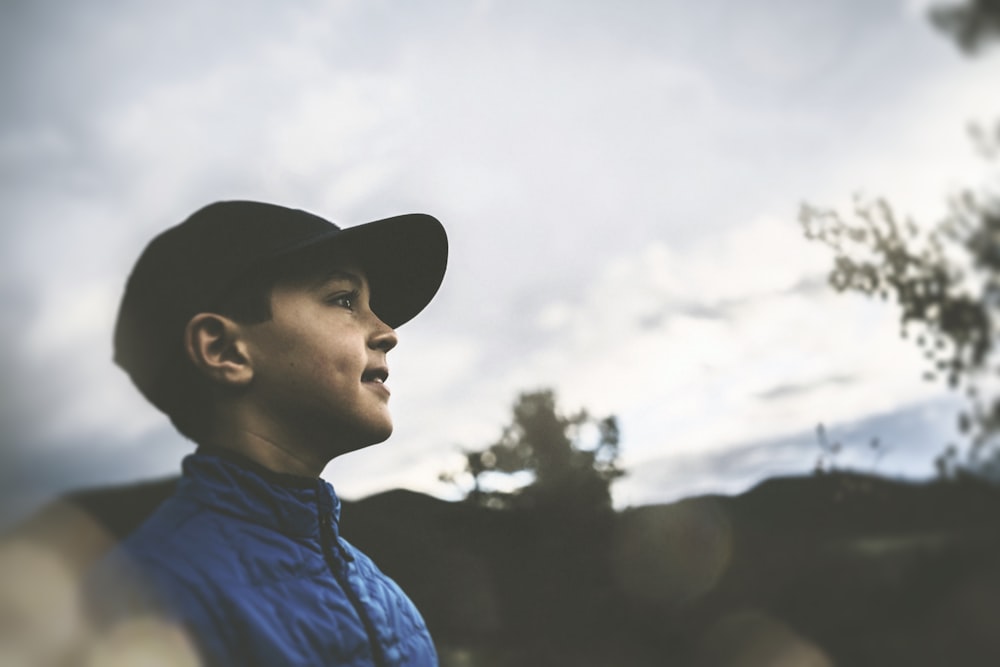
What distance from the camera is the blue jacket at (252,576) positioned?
3.12ft

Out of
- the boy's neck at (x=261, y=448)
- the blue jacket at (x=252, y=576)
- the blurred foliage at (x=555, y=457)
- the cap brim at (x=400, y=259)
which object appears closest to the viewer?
the blue jacket at (x=252, y=576)

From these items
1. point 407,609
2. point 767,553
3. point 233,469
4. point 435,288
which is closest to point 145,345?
point 233,469

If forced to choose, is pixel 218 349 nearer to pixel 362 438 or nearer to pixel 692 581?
pixel 362 438

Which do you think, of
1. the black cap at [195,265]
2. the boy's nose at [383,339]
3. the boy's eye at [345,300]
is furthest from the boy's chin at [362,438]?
the black cap at [195,265]

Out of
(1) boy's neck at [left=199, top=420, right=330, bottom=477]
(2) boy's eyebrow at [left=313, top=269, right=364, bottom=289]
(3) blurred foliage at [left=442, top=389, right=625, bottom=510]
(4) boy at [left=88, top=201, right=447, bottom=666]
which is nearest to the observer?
(4) boy at [left=88, top=201, right=447, bottom=666]

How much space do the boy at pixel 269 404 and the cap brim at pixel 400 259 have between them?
0.03 meters

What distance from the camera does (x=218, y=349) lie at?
1283mm

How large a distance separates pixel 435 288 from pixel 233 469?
0.88 metres

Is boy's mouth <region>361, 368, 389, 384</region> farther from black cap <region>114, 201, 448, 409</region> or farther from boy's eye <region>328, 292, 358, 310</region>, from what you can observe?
black cap <region>114, 201, 448, 409</region>

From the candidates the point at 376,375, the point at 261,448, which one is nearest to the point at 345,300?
the point at 376,375

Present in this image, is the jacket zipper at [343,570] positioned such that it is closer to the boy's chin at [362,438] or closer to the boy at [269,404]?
the boy at [269,404]

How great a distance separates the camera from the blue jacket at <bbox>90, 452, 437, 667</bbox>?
0.95m

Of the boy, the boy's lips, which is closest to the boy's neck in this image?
the boy

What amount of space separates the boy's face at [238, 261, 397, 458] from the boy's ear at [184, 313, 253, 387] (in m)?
0.02
